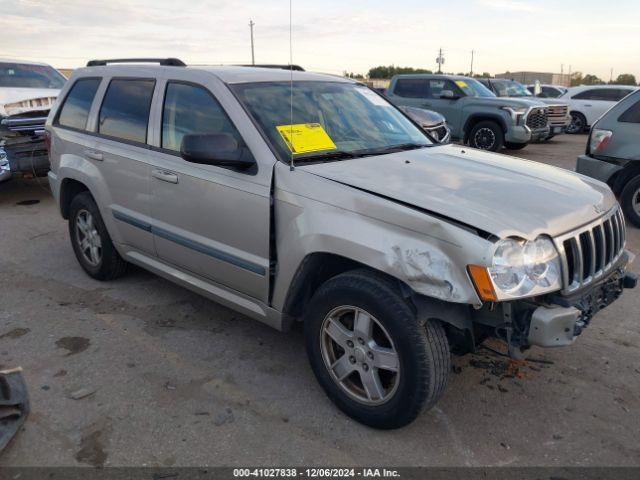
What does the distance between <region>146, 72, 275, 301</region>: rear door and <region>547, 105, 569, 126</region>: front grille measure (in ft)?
38.6

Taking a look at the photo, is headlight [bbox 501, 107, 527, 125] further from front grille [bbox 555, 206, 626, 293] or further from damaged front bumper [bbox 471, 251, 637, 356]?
damaged front bumper [bbox 471, 251, 637, 356]

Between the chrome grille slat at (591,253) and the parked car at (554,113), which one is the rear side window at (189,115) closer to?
the chrome grille slat at (591,253)

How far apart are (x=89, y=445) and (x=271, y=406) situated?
95cm

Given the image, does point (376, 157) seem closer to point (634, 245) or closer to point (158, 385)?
point (158, 385)

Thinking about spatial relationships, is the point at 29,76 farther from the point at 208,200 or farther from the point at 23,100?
the point at 208,200

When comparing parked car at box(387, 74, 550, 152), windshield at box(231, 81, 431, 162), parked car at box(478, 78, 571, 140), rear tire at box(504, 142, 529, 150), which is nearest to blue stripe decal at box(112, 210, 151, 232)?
windshield at box(231, 81, 431, 162)

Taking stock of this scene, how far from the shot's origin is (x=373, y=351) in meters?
2.80

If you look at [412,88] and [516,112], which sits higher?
[412,88]

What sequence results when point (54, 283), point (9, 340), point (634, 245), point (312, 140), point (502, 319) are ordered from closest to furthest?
1. point (502, 319)
2. point (312, 140)
3. point (9, 340)
4. point (54, 283)
5. point (634, 245)

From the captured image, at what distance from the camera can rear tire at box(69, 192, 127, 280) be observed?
461 centimetres

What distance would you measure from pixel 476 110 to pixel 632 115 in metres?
5.92

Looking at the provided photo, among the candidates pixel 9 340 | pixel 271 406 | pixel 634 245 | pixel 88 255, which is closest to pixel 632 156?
pixel 634 245

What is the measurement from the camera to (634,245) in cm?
608

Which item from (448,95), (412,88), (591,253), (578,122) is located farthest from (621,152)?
(578,122)
